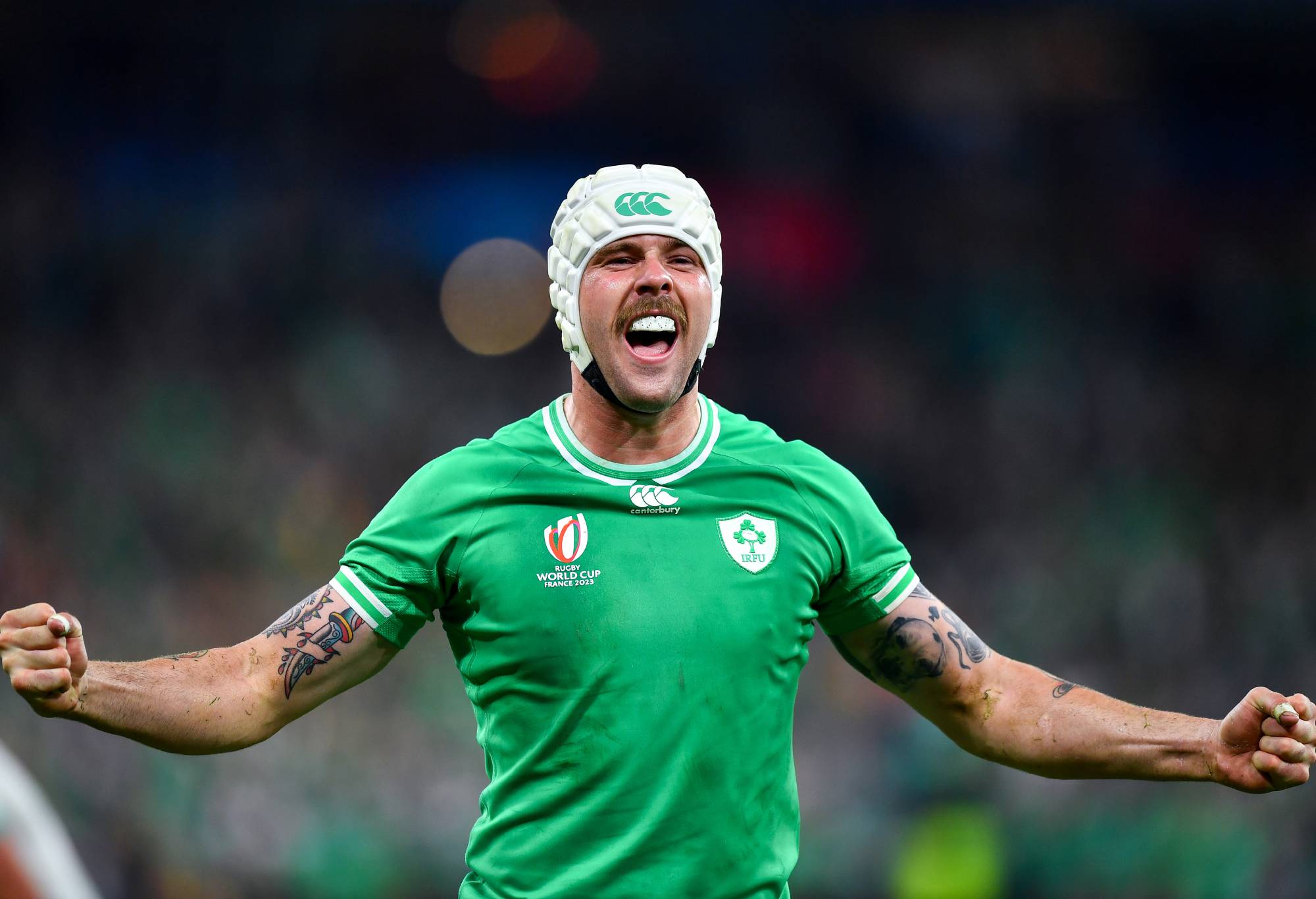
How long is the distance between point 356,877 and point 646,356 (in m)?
7.73

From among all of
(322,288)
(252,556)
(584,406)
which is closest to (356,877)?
(252,556)

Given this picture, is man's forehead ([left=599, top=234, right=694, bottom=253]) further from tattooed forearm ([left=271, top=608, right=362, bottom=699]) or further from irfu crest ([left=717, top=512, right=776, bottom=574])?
tattooed forearm ([left=271, top=608, right=362, bottom=699])

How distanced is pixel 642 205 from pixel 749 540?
3.21 feet

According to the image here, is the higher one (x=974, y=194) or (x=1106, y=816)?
(x=974, y=194)

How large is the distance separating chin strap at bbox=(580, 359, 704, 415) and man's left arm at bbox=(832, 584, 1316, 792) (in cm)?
83

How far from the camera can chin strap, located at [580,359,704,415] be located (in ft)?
13.0

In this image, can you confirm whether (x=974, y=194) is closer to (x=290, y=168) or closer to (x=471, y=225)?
(x=471, y=225)

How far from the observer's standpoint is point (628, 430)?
13.2ft

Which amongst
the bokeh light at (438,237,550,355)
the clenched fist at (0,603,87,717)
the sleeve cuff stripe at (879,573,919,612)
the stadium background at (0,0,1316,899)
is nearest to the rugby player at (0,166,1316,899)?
the sleeve cuff stripe at (879,573,919,612)

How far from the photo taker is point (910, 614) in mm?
4055

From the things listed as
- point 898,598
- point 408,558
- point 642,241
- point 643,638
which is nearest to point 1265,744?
point 898,598

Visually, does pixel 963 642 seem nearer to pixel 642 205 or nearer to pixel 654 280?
pixel 654 280

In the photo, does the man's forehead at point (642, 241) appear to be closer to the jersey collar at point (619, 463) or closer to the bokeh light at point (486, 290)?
the jersey collar at point (619, 463)

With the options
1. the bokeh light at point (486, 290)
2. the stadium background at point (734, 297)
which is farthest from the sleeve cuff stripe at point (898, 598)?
the bokeh light at point (486, 290)
